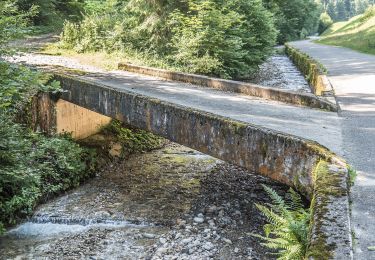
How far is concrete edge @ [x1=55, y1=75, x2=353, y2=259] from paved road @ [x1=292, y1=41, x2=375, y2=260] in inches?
5.6

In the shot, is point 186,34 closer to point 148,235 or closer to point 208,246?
point 148,235

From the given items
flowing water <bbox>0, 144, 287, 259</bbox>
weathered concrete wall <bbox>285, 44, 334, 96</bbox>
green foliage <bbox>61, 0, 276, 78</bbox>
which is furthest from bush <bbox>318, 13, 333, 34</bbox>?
flowing water <bbox>0, 144, 287, 259</bbox>

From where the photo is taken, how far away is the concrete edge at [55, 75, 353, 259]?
145 inches

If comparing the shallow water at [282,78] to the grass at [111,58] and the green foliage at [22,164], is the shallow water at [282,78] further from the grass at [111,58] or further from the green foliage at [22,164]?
the green foliage at [22,164]

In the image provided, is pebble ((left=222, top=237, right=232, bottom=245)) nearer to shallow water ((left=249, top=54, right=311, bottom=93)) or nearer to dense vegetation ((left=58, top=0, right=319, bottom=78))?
dense vegetation ((left=58, top=0, right=319, bottom=78))

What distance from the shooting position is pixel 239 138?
653 centimetres

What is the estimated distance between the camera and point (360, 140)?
21.5 ft

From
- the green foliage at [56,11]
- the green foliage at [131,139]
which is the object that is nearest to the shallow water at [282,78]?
the green foliage at [131,139]

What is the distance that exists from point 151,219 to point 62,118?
4.83 metres

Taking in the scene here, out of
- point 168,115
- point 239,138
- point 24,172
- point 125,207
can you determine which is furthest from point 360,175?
point 24,172

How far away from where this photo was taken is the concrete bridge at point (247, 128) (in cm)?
411

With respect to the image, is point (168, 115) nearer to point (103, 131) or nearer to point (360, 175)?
point (360, 175)

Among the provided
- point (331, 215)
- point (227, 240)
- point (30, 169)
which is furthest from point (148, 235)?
point (331, 215)

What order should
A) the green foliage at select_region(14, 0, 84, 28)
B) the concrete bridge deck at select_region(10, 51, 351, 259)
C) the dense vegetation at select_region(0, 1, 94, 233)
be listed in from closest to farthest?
1. the concrete bridge deck at select_region(10, 51, 351, 259)
2. the dense vegetation at select_region(0, 1, 94, 233)
3. the green foliage at select_region(14, 0, 84, 28)
